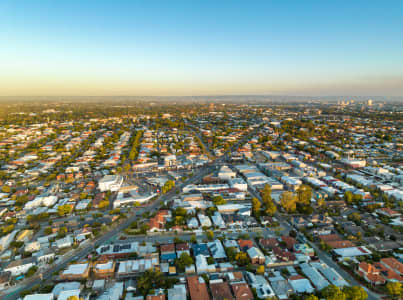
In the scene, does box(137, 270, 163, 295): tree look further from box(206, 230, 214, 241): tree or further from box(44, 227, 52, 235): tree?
box(44, 227, 52, 235): tree

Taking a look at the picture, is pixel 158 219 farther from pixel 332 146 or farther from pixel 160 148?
pixel 332 146

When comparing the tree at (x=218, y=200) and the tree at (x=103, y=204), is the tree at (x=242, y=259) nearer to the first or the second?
the tree at (x=218, y=200)

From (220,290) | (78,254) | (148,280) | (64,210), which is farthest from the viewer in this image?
(64,210)

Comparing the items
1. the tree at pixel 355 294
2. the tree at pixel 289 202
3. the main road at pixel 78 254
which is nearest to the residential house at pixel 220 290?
the tree at pixel 355 294

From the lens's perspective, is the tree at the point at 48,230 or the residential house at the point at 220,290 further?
the tree at the point at 48,230

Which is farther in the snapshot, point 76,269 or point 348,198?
point 348,198

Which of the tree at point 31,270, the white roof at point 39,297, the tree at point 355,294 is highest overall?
the tree at point 355,294

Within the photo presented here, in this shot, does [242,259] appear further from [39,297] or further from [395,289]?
[39,297]

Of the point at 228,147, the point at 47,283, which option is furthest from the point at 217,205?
the point at 228,147

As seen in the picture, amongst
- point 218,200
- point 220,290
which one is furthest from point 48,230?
point 218,200
